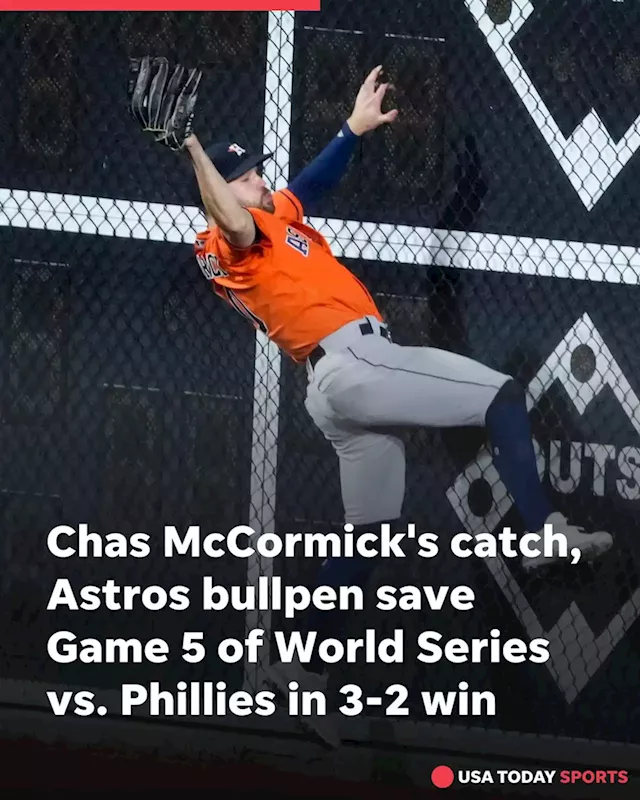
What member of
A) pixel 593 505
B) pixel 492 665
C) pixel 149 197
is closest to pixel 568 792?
pixel 492 665

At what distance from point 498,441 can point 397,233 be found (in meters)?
0.62

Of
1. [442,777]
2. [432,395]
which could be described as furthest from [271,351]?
[442,777]

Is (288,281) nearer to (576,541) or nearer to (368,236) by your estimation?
(368,236)

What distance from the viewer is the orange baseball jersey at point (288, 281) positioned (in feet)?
8.50

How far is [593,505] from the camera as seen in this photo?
2814 millimetres

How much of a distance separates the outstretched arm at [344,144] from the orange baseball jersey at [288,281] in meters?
0.05

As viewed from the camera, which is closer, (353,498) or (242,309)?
(242,309)

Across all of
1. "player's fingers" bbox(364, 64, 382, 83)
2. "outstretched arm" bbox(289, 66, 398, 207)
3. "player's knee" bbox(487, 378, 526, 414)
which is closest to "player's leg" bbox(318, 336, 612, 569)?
"player's knee" bbox(487, 378, 526, 414)

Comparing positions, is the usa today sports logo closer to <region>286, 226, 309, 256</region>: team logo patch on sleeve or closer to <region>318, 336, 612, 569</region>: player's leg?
<region>318, 336, 612, 569</region>: player's leg

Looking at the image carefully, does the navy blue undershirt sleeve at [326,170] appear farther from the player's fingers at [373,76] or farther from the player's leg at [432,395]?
the player's leg at [432,395]

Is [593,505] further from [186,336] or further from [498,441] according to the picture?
[186,336]

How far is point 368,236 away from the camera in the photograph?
2846 millimetres

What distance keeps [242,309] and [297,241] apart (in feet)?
0.72

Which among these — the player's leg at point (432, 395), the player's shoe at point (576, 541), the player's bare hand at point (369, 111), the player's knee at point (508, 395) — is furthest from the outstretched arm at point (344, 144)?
the player's shoe at point (576, 541)
